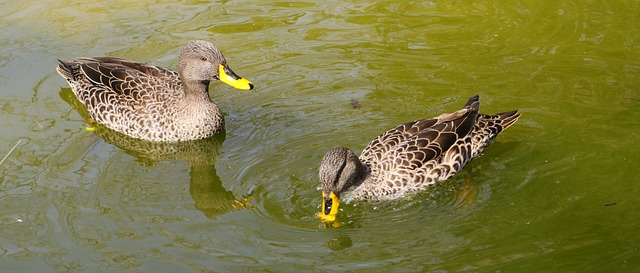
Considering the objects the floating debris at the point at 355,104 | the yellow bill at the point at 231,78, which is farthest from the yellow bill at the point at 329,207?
the floating debris at the point at 355,104

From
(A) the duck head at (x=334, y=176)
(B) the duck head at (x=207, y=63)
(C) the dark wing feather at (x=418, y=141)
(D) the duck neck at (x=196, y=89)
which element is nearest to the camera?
(A) the duck head at (x=334, y=176)

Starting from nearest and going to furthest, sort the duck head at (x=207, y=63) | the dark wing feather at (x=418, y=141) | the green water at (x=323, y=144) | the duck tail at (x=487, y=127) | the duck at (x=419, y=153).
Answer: the green water at (x=323, y=144) < the duck at (x=419, y=153) < the dark wing feather at (x=418, y=141) < the duck tail at (x=487, y=127) < the duck head at (x=207, y=63)

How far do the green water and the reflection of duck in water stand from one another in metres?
0.03

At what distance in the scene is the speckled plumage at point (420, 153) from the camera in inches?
322

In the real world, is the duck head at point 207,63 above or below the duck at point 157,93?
above

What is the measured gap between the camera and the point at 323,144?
9031 mm

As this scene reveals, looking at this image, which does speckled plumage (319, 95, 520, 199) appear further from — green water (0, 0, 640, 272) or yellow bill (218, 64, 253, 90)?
yellow bill (218, 64, 253, 90)

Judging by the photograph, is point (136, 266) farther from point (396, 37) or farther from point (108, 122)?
point (396, 37)

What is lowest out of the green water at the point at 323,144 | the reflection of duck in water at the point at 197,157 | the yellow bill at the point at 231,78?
the reflection of duck in water at the point at 197,157

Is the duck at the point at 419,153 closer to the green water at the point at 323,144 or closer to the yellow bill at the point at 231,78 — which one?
the green water at the point at 323,144

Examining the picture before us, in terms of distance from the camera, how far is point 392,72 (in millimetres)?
10438

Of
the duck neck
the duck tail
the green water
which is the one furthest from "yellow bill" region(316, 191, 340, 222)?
the duck neck

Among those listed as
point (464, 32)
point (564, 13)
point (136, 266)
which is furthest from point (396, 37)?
point (136, 266)

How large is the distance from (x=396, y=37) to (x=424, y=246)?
4544 mm
